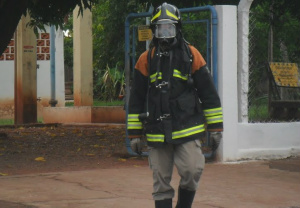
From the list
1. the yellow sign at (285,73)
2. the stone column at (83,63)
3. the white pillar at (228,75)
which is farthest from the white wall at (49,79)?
the white pillar at (228,75)

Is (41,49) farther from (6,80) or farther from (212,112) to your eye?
(212,112)

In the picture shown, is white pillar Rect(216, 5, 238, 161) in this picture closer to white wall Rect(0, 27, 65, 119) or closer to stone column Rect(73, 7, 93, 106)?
stone column Rect(73, 7, 93, 106)

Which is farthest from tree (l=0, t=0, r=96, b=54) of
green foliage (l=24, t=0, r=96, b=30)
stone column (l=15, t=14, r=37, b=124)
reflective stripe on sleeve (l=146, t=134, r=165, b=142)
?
reflective stripe on sleeve (l=146, t=134, r=165, b=142)

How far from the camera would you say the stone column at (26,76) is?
18.8 metres

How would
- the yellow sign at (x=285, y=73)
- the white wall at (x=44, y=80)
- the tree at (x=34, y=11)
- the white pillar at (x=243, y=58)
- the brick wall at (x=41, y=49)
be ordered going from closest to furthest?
the white pillar at (x=243, y=58) → the yellow sign at (x=285, y=73) → the tree at (x=34, y=11) → the brick wall at (x=41, y=49) → the white wall at (x=44, y=80)

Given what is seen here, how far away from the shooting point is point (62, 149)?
42.2ft

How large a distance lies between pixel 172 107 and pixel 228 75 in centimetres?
474

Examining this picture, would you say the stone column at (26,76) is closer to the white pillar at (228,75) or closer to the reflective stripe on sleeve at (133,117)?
the white pillar at (228,75)

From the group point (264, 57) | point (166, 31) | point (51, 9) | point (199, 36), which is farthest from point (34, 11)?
point (166, 31)

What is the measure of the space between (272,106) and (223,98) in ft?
5.19

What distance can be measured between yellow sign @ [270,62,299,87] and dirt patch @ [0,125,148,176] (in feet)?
8.46

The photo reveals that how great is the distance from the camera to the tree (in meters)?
12.3

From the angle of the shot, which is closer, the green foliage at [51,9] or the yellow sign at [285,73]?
the yellow sign at [285,73]

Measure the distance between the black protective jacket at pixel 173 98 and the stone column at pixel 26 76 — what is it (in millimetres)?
12927
